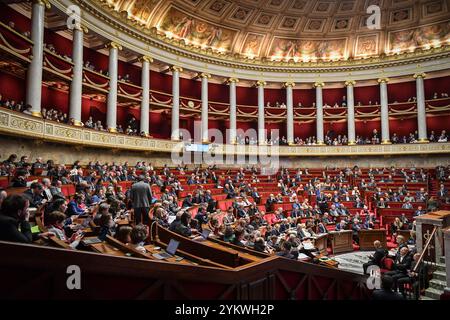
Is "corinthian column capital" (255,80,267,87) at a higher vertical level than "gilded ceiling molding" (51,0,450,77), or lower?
lower

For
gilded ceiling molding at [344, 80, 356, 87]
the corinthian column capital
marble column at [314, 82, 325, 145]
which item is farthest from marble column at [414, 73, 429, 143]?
the corinthian column capital

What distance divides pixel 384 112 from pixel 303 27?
8759 mm

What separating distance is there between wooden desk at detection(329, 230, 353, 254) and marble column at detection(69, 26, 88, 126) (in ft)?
37.8

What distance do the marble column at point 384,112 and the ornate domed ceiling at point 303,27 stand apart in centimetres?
230

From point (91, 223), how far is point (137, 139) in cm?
1186

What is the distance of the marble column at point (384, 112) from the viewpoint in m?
21.3

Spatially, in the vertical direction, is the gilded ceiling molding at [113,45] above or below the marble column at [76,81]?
above

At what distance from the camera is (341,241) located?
35.6 feet

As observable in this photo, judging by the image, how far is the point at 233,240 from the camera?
536 centimetres

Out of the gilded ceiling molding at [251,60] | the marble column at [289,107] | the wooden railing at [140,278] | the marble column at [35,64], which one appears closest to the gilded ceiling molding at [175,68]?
the gilded ceiling molding at [251,60]

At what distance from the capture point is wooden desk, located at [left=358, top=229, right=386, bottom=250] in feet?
35.6

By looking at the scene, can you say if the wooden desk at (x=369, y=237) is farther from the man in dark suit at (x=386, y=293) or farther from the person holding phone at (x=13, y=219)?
the person holding phone at (x=13, y=219)

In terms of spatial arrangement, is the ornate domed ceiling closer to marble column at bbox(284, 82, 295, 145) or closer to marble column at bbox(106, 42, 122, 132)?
marble column at bbox(284, 82, 295, 145)
